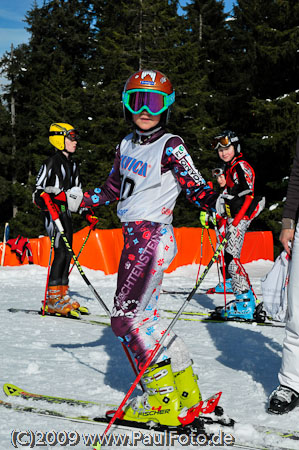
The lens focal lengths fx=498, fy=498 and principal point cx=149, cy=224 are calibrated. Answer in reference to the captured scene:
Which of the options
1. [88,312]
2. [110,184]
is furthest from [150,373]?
[88,312]

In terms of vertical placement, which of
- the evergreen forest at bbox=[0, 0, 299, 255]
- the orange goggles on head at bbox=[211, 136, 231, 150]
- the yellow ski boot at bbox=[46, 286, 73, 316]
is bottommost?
the yellow ski boot at bbox=[46, 286, 73, 316]

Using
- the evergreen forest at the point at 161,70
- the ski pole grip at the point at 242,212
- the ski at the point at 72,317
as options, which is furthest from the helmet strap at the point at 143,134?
the evergreen forest at the point at 161,70

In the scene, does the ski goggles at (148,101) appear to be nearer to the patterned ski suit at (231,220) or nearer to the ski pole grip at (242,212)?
the ski pole grip at (242,212)

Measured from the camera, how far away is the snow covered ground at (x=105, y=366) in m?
3.07

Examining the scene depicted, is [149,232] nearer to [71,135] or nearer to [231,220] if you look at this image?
[231,220]

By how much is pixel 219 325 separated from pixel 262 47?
20.2 metres

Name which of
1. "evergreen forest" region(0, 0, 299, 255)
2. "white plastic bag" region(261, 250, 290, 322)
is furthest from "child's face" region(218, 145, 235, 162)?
"evergreen forest" region(0, 0, 299, 255)

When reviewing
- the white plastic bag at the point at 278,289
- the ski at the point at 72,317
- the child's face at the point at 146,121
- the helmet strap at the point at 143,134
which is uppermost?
the child's face at the point at 146,121

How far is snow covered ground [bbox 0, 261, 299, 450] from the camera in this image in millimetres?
3071

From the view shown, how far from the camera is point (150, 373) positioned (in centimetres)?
289

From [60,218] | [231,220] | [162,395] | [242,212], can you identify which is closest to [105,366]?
[162,395]

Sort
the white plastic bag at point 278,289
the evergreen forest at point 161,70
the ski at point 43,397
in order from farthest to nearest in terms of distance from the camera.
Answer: the evergreen forest at point 161,70, the white plastic bag at point 278,289, the ski at point 43,397

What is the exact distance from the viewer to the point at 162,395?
114 inches

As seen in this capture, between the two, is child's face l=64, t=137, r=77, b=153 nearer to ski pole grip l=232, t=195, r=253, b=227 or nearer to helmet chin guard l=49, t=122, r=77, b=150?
helmet chin guard l=49, t=122, r=77, b=150
